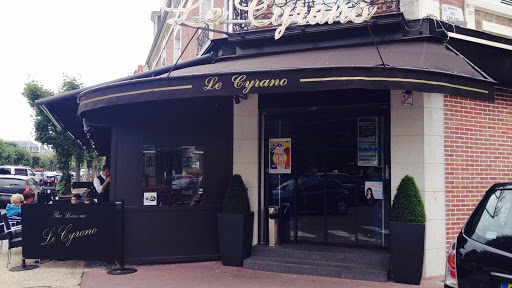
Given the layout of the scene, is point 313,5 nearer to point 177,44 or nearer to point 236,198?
point 236,198

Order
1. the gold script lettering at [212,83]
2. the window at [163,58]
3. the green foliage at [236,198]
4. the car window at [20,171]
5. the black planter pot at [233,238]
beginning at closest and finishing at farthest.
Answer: the gold script lettering at [212,83], the black planter pot at [233,238], the green foliage at [236,198], the window at [163,58], the car window at [20,171]

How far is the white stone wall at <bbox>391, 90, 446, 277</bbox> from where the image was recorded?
21.9 feet

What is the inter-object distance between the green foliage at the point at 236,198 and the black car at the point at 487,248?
4.33 metres

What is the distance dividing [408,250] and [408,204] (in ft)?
2.21

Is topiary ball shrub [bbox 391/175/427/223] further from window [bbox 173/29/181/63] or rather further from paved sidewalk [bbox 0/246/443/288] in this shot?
window [bbox 173/29/181/63]

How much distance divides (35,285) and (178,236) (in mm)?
2378

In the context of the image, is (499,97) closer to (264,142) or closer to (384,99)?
(384,99)

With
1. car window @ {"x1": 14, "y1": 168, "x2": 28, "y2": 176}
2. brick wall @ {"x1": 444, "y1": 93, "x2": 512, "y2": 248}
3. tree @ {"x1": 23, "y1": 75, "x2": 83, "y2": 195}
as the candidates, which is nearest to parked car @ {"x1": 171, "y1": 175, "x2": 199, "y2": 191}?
brick wall @ {"x1": 444, "y1": 93, "x2": 512, "y2": 248}

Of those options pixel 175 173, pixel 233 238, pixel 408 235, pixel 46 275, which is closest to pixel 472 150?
pixel 408 235

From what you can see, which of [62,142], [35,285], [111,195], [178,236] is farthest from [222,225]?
[62,142]

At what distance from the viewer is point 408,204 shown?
6.42 meters

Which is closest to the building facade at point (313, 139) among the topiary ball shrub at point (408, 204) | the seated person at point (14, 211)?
the topiary ball shrub at point (408, 204)

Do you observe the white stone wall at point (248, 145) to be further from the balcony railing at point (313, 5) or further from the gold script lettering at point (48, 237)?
the gold script lettering at point (48, 237)

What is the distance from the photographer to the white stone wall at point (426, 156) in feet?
21.9
